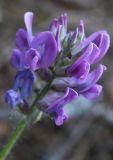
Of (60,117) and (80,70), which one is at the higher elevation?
(80,70)

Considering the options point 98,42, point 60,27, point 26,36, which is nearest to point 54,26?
point 60,27

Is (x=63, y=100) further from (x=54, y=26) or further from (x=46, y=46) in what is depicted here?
(x=54, y=26)

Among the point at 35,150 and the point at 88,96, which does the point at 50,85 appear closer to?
the point at 88,96

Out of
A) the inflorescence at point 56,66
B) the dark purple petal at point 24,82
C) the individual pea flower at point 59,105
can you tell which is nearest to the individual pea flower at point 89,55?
the inflorescence at point 56,66

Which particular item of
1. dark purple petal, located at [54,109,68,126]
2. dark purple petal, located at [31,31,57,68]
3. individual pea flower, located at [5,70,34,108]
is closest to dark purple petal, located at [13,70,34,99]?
individual pea flower, located at [5,70,34,108]

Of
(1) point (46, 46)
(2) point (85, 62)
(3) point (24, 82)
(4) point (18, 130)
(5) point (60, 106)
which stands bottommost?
(4) point (18, 130)

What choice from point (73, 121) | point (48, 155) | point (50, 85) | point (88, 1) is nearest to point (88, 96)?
point (50, 85)

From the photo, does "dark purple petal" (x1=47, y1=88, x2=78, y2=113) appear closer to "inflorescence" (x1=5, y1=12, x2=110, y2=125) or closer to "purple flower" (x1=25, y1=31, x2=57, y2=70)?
"inflorescence" (x1=5, y1=12, x2=110, y2=125)
